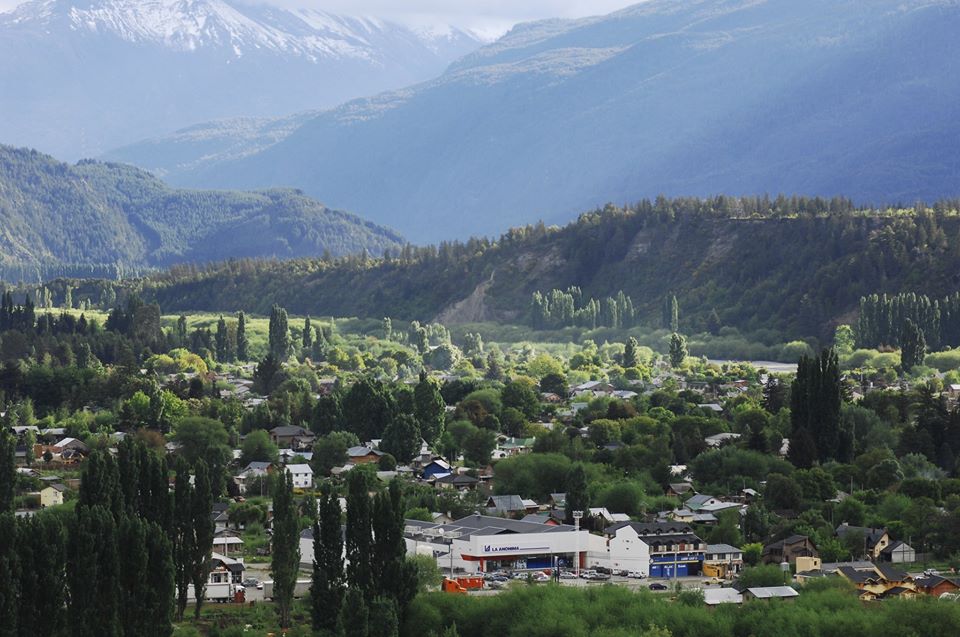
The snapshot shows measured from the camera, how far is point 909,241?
197875mm

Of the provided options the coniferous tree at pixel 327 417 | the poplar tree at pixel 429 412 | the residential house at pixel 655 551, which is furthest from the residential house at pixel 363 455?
the residential house at pixel 655 551

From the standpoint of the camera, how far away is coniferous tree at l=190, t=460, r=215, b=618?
73.1 m

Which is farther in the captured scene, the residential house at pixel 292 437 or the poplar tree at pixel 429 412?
the poplar tree at pixel 429 412

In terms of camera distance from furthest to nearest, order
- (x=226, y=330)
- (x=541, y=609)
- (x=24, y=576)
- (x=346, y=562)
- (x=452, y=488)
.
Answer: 1. (x=226, y=330)
2. (x=452, y=488)
3. (x=346, y=562)
4. (x=541, y=609)
5. (x=24, y=576)

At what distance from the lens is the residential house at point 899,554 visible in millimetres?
82875

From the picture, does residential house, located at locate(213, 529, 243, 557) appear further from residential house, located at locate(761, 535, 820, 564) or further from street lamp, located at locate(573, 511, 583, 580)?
residential house, located at locate(761, 535, 820, 564)

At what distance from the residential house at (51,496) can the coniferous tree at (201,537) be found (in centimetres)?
1932

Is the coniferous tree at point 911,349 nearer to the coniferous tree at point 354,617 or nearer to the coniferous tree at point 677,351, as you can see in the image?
the coniferous tree at point 677,351

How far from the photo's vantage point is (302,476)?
103500mm

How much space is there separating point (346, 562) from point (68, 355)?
80.7 m

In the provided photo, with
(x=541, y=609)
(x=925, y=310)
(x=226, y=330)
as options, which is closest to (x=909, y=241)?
(x=925, y=310)

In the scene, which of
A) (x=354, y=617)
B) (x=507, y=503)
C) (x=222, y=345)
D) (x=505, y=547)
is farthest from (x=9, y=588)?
(x=222, y=345)

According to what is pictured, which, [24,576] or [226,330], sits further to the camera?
[226,330]

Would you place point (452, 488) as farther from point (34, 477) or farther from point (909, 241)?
point (909, 241)
